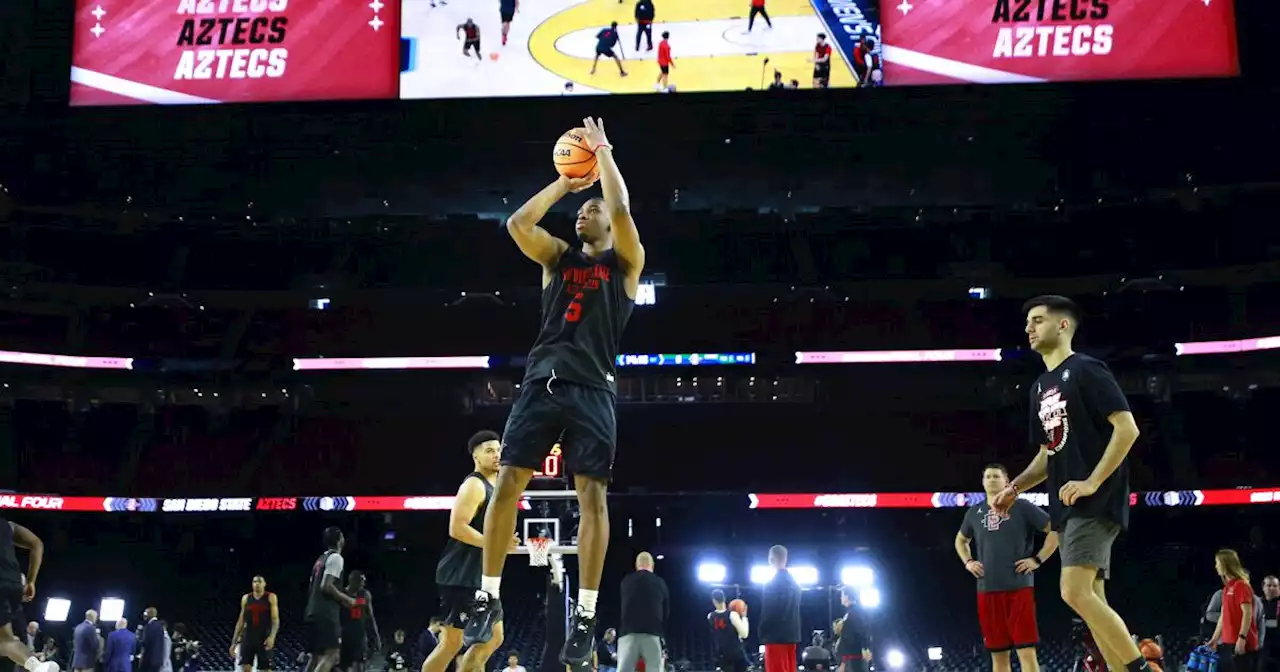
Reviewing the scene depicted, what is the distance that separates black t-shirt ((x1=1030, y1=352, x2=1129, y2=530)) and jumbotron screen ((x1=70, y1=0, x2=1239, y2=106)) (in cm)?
1486

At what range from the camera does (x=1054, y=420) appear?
6.28 m

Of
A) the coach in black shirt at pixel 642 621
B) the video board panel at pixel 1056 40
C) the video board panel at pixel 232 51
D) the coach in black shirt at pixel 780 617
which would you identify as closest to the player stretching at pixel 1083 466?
the coach in black shirt at pixel 642 621

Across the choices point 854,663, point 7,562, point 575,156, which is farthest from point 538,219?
A: point 854,663

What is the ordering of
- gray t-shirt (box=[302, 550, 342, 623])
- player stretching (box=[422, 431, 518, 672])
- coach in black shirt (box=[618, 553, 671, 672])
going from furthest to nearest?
gray t-shirt (box=[302, 550, 342, 623]), coach in black shirt (box=[618, 553, 671, 672]), player stretching (box=[422, 431, 518, 672])

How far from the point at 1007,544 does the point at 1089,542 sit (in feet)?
8.65

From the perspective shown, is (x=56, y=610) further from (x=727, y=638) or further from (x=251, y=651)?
(x=727, y=638)

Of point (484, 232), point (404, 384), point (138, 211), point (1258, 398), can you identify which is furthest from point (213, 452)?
point (1258, 398)

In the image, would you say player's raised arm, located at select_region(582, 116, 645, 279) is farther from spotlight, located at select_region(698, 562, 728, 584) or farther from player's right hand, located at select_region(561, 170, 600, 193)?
spotlight, located at select_region(698, 562, 728, 584)

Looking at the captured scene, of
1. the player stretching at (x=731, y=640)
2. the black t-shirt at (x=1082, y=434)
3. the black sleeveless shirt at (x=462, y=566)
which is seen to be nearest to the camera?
the black t-shirt at (x=1082, y=434)

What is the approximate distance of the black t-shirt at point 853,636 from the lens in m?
14.1

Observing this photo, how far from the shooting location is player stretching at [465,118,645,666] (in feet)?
17.9

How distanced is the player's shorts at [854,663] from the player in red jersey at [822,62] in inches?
412

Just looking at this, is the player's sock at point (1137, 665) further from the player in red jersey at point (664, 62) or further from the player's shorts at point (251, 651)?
the player in red jersey at point (664, 62)

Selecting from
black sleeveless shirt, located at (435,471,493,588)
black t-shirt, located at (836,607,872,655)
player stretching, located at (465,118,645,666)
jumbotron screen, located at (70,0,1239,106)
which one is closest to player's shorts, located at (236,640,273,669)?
black t-shirt, located at (836,607,872,655)
